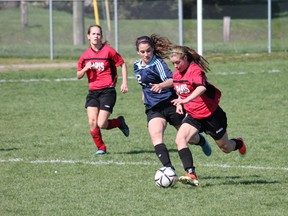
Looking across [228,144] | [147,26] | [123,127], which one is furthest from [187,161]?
[147,26]

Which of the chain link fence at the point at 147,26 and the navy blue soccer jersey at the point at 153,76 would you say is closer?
the navy blue soccer jersey at the point at 153,76

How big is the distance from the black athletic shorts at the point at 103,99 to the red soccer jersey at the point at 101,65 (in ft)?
0.24

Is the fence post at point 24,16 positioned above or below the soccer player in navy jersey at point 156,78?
above

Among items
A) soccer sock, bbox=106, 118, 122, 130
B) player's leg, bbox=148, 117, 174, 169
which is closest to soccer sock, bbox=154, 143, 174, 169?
player's leg, bbox=148, 117, 174, 169

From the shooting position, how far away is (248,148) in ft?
38.8

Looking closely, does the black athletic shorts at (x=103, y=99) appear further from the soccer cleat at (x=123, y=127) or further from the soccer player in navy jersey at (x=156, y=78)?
the soccer player in navy jersey at (x=156, y=78)

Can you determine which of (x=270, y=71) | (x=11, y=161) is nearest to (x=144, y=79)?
(x=11, y=161)

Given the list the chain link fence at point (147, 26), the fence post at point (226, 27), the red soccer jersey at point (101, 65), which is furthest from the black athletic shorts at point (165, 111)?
the fence post at point (226, 27)

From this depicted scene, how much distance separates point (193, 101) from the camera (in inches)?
361

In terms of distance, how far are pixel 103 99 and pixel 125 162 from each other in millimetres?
1386

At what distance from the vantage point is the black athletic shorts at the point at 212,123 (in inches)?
360

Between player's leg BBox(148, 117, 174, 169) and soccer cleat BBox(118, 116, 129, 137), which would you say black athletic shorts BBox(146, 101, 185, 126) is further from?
soccer cleat BBox(118, 116, 129, 137)

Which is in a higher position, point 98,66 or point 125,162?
point 98,66

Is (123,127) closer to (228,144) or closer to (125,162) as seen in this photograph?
(125,162)
